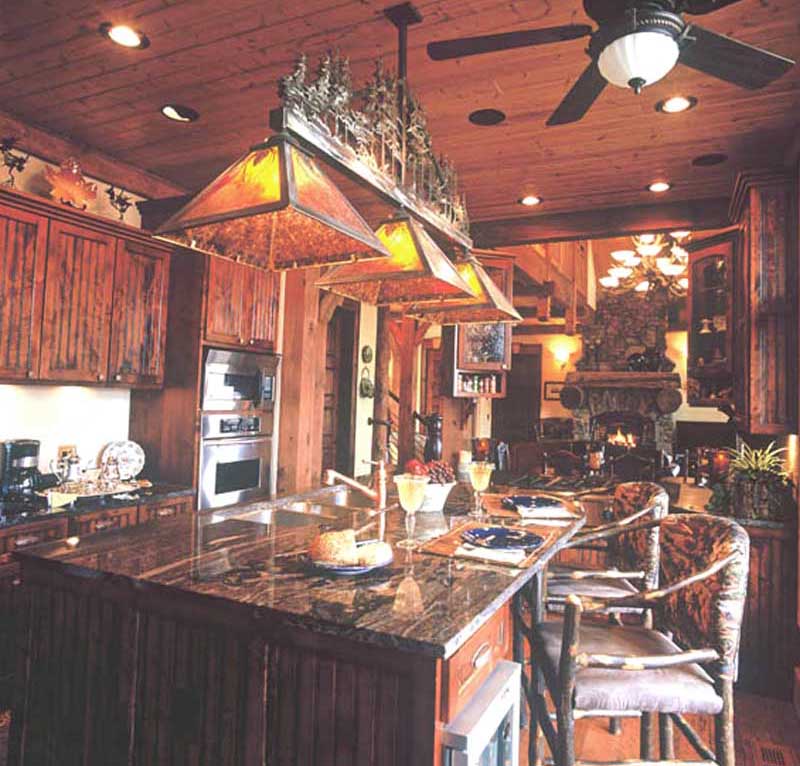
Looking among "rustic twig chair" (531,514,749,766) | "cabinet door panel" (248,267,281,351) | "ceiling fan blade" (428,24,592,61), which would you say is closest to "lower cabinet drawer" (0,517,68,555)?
"cabinet door panel" (248,267,281,351)

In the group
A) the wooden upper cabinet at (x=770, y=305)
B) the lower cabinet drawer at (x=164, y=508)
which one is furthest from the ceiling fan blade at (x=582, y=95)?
the lower cabinet drawer at (x=164, y=508)

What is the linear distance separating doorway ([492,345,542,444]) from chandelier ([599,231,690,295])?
3195 mm

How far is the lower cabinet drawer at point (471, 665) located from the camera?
4.31 feet

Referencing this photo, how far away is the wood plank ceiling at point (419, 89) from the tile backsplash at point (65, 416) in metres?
1.49

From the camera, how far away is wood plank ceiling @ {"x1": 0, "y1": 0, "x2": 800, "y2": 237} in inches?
91.1

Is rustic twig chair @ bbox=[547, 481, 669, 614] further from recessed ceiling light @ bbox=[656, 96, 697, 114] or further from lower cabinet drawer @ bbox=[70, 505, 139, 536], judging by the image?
lower cabinet drawer @ bbox=[70, 505, 139, 536]

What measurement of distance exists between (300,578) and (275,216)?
110 centimetres

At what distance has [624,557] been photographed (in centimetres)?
266

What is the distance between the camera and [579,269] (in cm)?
1012

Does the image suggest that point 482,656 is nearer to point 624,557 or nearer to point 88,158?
point 624,557

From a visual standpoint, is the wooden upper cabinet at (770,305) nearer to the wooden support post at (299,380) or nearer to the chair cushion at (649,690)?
the chair cushion at (649,690)

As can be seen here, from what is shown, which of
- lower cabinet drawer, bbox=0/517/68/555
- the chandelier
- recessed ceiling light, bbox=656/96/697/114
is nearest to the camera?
lower cabinet drawer, bbox=0/517/68/555

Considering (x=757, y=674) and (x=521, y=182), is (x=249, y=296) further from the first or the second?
(x=757, y=674)

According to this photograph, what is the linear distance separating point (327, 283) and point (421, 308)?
77cm
